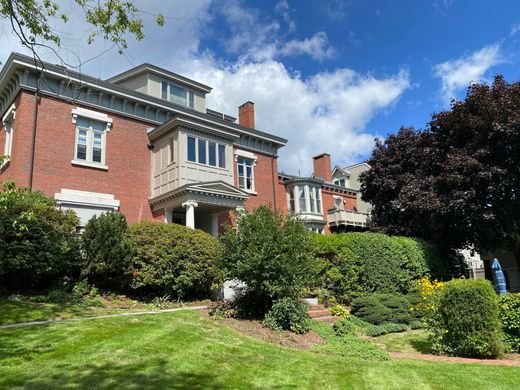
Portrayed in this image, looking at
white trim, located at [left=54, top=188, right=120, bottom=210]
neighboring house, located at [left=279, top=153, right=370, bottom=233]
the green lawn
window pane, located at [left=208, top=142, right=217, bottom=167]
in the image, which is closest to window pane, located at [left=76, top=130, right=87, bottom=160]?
white trim, located at [left=54, top=188, right=120, bottom=210]

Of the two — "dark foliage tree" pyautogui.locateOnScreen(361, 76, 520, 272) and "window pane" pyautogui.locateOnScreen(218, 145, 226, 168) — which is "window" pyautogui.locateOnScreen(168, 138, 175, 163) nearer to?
"window pane" pyautogui.locateOnScreen(218, 145, 226, 168)

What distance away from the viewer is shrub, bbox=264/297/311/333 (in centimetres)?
1143

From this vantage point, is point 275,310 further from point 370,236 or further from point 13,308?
point 370,236

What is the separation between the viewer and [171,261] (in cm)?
1479

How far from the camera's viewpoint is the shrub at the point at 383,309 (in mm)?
14172

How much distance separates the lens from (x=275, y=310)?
38.2ft

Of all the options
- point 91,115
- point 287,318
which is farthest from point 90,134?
point 287,318

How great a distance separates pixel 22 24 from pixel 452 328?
11.6 metres

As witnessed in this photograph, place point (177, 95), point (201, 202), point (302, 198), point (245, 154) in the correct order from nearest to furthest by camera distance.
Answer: point (201, 202) < point (177, 95) < point (245, 154) < point (302, 198)

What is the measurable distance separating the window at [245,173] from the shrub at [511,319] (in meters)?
17.6

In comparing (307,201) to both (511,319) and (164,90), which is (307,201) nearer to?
(164,90)

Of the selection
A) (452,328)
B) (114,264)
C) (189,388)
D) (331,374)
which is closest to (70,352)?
(189,388)

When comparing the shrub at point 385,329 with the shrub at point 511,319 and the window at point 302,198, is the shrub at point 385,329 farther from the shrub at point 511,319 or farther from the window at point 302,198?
the window at point 302,198

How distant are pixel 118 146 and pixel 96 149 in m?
1.13
